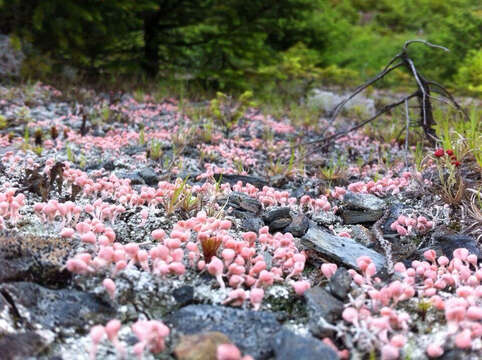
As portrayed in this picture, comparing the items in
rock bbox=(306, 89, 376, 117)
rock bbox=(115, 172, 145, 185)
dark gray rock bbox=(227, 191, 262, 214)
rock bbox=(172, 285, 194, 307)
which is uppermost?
rock bbox=(172, 285, 194, 307)

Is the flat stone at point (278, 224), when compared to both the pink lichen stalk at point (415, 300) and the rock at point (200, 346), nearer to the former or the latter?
the pink lichen stalk at point (415, 300)

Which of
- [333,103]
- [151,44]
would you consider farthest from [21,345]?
[333,103]

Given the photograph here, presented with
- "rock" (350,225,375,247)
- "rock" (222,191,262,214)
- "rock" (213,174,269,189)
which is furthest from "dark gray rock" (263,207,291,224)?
"rock" (213,174,269,189)

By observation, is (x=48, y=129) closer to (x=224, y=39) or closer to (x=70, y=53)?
(x=70, y=53)

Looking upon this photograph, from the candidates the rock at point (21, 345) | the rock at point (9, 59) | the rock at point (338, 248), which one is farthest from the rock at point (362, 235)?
the rock at point (9, 59)

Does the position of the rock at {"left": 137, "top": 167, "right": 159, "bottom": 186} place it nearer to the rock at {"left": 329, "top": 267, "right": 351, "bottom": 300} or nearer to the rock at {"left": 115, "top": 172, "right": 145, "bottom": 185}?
the rock at {"left": 115, "top": 172, "right": 145, "bottom": 185}
